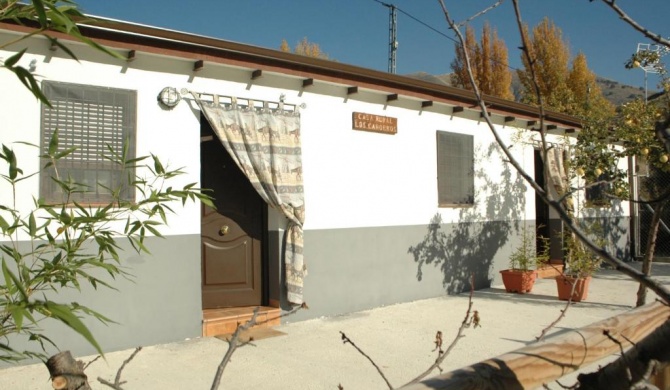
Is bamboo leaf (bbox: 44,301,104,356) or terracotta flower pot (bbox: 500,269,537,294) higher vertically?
bamboo leaf (bbox: 44,301,104,356)

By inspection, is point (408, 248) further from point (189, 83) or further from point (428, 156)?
point (189, 83)

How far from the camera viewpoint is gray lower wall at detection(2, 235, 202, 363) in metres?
5.48

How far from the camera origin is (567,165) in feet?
33.1

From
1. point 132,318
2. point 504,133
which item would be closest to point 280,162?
point 132,318

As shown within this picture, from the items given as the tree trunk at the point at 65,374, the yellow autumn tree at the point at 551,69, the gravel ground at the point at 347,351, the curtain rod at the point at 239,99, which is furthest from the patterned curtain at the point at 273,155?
the yellow autumn tree at the point at 551,69

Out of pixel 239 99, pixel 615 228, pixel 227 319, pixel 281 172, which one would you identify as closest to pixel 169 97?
pixel 239 99

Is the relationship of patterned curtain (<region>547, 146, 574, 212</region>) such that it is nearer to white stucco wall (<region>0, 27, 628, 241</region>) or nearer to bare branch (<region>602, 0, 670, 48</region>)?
white stucco wall (<region>0, 27, 628, 241</region>)

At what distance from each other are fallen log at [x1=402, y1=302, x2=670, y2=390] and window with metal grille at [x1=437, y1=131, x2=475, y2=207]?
6878 mm

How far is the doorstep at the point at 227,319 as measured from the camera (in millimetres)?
6304

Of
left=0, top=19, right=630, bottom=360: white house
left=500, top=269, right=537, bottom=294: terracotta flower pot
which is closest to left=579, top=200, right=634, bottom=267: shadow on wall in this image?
left=0, top=19, right=630, bottom=360: white house

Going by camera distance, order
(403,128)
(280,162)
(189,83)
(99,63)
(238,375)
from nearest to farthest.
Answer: (238,375) < (99,63) < (189,83) < (280,162) < (403,128)

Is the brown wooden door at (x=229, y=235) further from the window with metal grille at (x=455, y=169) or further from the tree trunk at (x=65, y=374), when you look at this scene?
the tree trunk at (x=65, y=374)

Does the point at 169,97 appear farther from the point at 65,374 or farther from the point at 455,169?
the point at 65,374

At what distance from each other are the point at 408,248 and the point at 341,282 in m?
1.38
